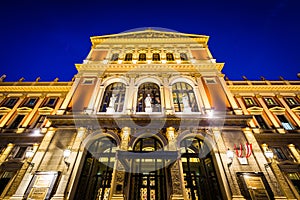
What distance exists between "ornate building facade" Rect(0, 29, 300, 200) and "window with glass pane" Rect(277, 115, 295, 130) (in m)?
0.08

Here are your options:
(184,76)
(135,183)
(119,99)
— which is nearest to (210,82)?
(184,76)

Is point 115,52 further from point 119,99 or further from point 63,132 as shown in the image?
point 63,132

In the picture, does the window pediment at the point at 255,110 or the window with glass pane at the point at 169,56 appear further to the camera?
the window with glass pane at the point at 169,56

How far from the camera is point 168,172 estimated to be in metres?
11.4

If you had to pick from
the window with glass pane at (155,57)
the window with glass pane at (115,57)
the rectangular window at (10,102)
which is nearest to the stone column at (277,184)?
the window with glass pane at (155,57)

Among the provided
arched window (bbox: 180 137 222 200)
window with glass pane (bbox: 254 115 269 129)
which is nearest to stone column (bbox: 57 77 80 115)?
arched window (bbox: 180 137 222 200)

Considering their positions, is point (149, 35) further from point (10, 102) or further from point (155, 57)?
point (10, 102)

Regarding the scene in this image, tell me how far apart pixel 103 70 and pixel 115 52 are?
4.83 metres

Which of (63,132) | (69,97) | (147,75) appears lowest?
(63,132)

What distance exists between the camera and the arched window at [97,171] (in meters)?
11.3

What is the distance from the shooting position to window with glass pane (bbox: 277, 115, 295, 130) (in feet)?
55.8

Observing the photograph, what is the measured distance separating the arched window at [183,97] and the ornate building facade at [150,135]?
Result: 0.09m

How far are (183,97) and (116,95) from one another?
629 centimetres

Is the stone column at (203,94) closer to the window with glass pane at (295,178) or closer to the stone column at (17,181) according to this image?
the window with glass pane at (295,178)
